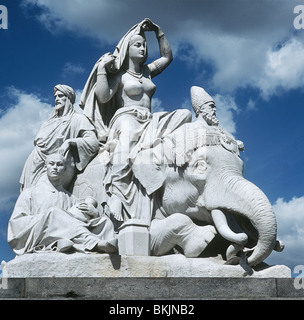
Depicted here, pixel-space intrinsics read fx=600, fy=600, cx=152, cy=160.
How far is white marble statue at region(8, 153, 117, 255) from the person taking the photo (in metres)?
8.98

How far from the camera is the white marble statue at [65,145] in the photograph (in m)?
10.2

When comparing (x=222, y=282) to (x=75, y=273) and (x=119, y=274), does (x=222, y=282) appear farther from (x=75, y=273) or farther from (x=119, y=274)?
(x=75, y=273)

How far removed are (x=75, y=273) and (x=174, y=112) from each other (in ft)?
11.1

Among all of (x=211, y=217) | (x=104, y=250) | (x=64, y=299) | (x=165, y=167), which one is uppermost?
(x=165, y=167)

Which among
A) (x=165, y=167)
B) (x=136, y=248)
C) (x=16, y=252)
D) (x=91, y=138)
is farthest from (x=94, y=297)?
(x=91, y=138)

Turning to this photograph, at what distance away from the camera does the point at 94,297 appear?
26.3 ft

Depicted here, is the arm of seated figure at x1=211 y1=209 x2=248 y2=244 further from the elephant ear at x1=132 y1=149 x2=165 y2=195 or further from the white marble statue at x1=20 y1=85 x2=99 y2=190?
the white marble statue at x1=20 y1=85 x2=99 y2=190

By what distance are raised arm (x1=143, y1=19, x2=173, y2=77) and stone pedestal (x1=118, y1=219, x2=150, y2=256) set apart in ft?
12.0

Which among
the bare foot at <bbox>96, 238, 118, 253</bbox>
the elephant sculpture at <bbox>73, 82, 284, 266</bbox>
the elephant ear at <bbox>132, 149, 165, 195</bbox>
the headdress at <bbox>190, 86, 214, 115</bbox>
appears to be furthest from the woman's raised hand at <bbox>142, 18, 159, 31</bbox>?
the bare foot at <bbox>96, 238, 118, 253</bbox>

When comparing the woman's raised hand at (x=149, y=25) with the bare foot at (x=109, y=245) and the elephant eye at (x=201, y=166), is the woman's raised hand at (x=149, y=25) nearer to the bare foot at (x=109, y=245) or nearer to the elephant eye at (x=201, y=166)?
the elephant eye at (x=201, y=166)

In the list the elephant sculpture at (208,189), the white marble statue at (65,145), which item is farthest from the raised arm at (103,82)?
the elephant sculpture at (208,189)

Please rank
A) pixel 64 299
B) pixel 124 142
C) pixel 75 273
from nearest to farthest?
pixel 64 299, pixel 75 273, pixel 124 142

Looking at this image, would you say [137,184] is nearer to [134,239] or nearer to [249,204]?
[134,239]

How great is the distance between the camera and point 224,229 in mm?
8805
